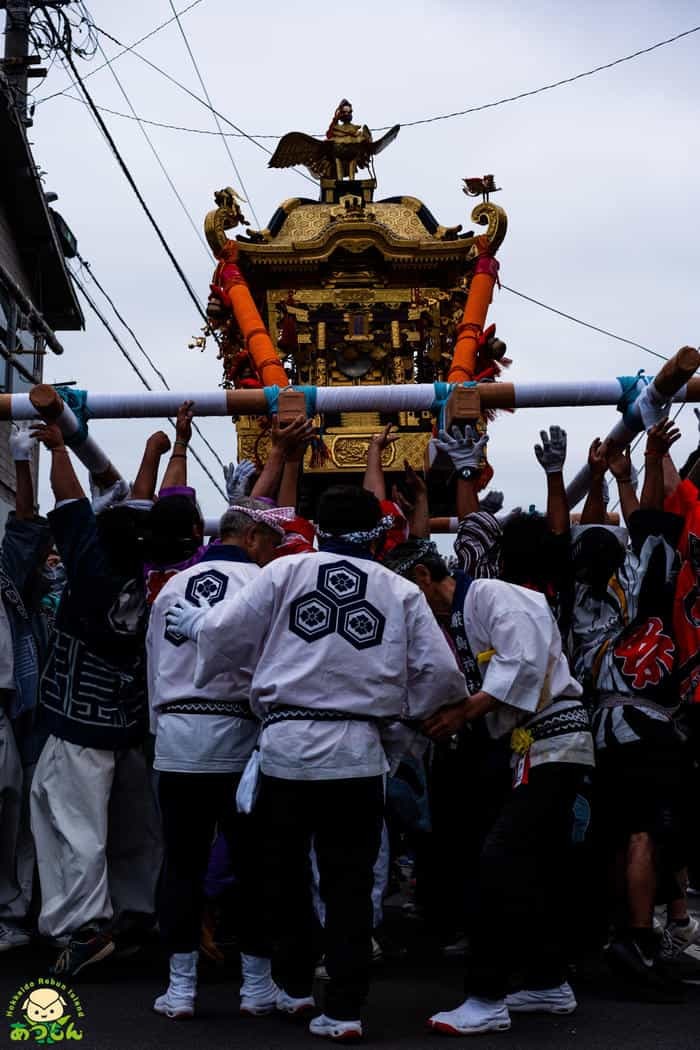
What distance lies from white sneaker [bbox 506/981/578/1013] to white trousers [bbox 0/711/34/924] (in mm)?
2069

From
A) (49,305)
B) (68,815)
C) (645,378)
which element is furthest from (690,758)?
(49,305)

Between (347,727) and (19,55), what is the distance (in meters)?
12.3

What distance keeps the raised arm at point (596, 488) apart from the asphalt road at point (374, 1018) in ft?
6.10

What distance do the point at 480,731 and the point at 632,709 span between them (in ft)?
1.80

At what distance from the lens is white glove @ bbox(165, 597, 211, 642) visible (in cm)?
356

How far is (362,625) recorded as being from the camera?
344cm

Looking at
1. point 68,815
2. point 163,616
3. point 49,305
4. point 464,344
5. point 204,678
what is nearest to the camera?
point 204,678

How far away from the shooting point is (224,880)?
445cm

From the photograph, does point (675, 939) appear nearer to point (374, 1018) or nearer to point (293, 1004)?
Result: point (374, 1018)

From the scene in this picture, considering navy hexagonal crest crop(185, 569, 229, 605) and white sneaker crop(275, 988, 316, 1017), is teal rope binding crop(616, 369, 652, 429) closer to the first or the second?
navy hexagonal crest crop(185, 569, 229, 605)

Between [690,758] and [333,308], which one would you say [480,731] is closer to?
[690,758]

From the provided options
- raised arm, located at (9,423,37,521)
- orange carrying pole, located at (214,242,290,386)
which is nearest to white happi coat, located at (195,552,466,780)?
raised arm, located at (9,423,37,521)

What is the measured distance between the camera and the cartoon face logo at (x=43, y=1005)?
3414 millimetres

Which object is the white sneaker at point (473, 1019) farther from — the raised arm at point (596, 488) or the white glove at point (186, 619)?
the raised arm at point (596, 488)
